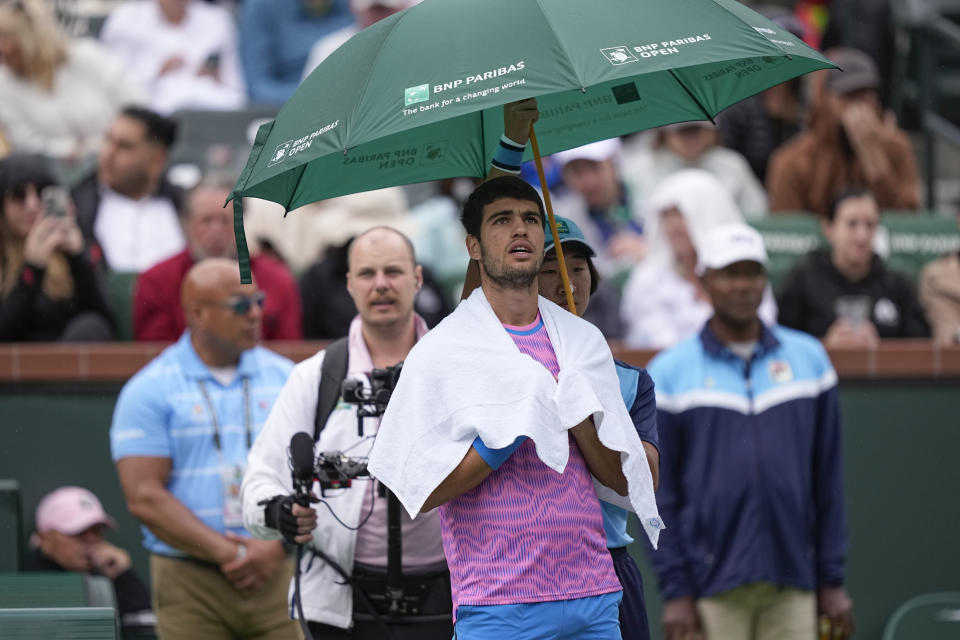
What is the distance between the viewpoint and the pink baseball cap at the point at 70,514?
6.99m

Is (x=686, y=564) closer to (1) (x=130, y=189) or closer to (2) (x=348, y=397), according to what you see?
(2) (x=348, y=397)

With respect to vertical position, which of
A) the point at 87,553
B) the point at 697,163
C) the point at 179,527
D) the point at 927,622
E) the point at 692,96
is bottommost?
the point at 927,622

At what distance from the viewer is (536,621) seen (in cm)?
385

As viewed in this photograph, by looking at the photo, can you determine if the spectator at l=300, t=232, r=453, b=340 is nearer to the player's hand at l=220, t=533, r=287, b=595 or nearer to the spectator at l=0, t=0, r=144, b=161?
the player's hand at l=220, t=533, r=287, b=595

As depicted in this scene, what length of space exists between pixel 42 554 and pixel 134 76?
4.61 metres

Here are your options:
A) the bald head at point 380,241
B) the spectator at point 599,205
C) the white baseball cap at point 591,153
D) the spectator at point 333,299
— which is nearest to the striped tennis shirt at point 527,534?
the bald head at point 380,241

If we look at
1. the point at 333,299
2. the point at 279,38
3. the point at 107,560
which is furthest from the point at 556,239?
the point at 279,38

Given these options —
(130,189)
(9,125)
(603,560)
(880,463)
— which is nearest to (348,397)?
(603,560)

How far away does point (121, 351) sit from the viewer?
749cm

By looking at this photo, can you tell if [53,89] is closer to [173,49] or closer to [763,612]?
[173,49]

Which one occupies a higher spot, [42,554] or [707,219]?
[707,219]

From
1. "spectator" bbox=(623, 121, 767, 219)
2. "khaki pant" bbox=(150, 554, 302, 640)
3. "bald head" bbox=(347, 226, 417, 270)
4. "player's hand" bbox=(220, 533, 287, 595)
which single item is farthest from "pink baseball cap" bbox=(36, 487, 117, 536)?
"spectator" bbox=(623, 121, 767, 219)

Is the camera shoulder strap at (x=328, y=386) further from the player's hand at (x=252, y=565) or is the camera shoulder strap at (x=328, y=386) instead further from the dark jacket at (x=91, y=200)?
the dark jacket at (x=91, y=200)

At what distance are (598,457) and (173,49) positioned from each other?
26.0ft
